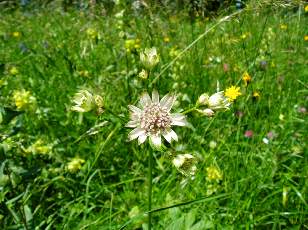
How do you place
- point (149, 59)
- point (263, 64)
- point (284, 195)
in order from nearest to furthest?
point (149, 59), point (284, 195), point (263, 64)

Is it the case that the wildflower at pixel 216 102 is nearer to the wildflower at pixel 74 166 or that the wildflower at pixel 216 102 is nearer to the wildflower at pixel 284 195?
the wildflower at pixel 284 195

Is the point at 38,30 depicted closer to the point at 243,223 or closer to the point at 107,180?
the point at 107,180

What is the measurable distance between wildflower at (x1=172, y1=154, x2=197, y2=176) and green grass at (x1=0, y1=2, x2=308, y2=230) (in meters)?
0.05

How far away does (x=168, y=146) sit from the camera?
1.27 metres

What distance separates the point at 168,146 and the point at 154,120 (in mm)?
95

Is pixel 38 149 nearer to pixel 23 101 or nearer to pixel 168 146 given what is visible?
pixel 23 101

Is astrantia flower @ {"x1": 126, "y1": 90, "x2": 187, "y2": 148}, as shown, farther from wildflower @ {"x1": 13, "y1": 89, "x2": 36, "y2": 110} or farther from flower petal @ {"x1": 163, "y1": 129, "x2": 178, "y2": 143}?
wildflower @ {"x1": 13, "y1": 89, "x2": 36, "y2": 110}

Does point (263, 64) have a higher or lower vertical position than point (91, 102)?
lower

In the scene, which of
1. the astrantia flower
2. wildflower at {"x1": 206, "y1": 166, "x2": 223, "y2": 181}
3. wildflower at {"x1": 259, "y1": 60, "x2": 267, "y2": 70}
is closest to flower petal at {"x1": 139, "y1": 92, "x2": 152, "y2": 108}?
the astrantia flower

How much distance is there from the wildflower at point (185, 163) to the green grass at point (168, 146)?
51 mm

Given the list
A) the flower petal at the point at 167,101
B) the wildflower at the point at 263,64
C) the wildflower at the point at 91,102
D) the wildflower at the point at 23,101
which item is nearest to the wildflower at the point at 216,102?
the flower petal at the point at 167,101

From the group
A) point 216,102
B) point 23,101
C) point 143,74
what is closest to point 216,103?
point 216,102

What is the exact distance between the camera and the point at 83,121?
2.53 metres

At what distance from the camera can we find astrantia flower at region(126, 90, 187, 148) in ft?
3.91
